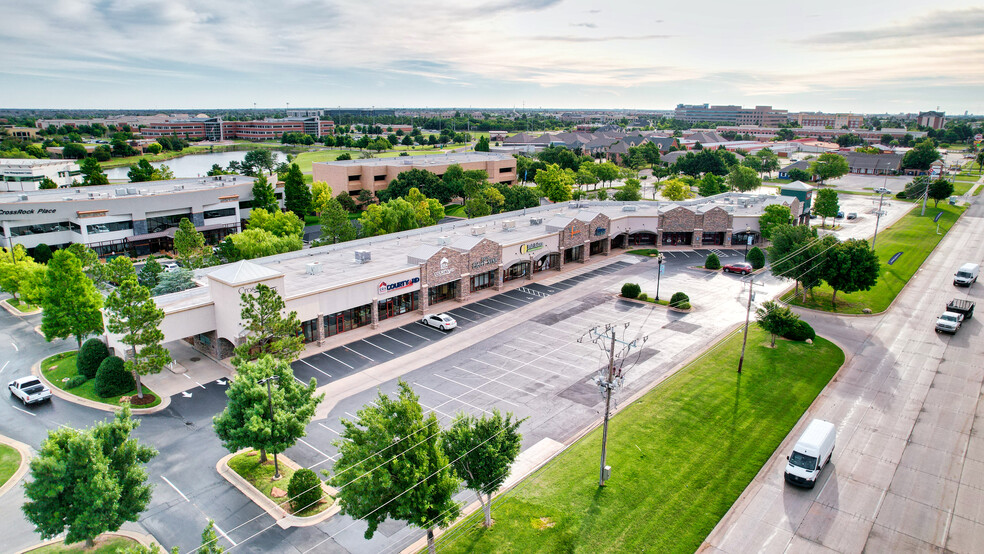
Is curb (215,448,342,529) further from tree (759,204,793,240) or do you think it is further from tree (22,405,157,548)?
tree (759,204,793,240)

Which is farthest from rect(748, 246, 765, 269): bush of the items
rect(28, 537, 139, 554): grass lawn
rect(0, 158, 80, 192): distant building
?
rect(0, 158, 80, 192): distant building

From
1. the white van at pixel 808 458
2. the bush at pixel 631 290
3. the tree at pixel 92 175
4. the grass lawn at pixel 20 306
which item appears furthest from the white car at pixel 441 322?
the tree at pixel 92 175

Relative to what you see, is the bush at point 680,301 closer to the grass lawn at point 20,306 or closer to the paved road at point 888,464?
the paved road at point 888,464

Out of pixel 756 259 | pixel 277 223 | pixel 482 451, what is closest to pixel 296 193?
pixel 277 223

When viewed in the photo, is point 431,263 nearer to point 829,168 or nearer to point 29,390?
point 29,390

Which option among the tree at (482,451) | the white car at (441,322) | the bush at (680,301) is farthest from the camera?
the bush at (680,301)

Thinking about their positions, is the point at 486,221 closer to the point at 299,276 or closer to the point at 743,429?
the point at 299,276
